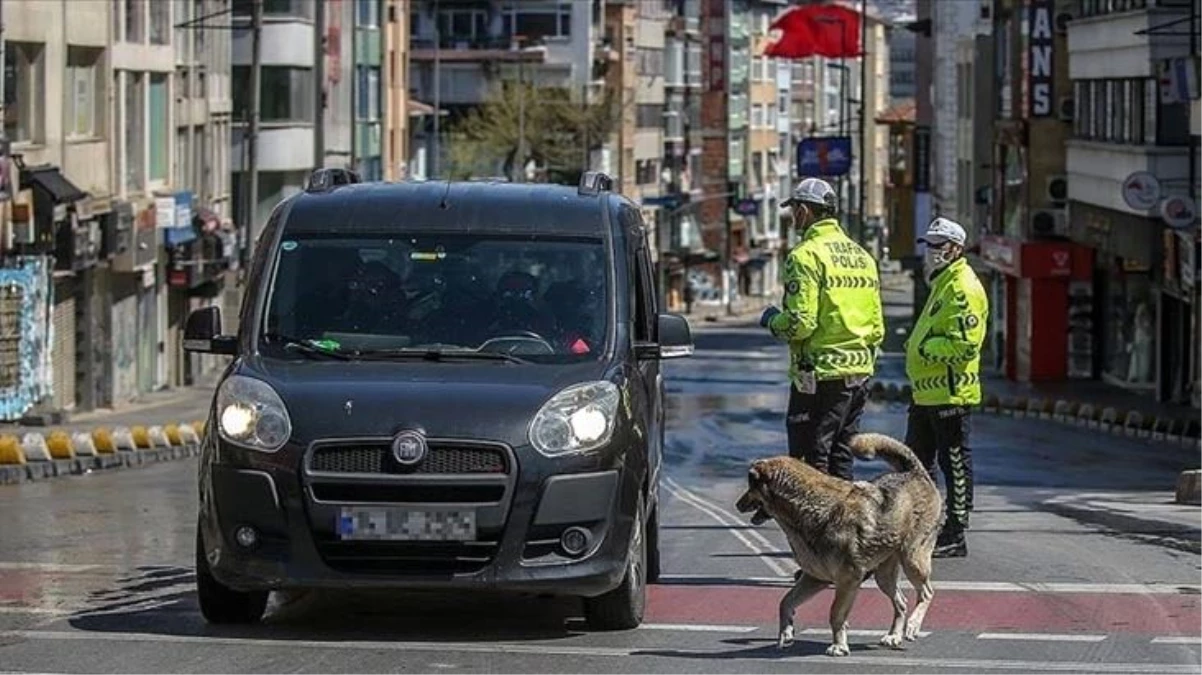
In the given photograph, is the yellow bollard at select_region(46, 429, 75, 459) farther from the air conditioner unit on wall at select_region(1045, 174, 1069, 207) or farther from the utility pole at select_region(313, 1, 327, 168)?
the air conditioner unit on wall at select_region(1045, 174, 1069, 207)

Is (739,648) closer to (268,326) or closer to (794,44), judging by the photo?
(268,326)

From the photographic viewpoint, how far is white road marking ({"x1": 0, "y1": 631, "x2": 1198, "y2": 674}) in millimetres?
10078

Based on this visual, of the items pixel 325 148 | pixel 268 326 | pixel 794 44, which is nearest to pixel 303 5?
pixel 325 148

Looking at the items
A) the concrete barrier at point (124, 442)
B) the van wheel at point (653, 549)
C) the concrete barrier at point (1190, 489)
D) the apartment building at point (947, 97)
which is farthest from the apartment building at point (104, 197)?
the apartment building at point (947, 97)

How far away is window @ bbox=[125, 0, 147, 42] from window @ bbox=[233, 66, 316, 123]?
471 inches

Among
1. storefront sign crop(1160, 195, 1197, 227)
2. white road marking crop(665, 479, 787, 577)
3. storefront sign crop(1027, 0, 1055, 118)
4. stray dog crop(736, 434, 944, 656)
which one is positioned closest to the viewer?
stray dog crop(736, 434, 944, 656)

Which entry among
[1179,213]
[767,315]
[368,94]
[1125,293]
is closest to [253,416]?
[767,315]

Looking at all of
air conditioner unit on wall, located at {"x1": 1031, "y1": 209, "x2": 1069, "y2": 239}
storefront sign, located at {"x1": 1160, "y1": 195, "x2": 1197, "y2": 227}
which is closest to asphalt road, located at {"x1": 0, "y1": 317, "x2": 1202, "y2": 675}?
storefront sign, located at {"x1": 1160, "y1": 195, "x2": 1197, "y2": 227}

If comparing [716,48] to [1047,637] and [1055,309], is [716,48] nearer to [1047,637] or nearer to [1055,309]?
[1055,309]

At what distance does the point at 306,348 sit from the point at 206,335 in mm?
521

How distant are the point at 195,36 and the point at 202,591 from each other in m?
47.8

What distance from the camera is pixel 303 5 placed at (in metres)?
65.3

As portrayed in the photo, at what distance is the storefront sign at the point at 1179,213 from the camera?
143 feet

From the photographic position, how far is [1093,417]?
142ft
